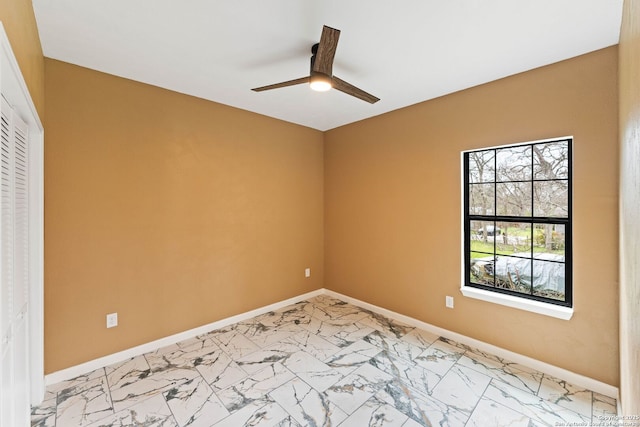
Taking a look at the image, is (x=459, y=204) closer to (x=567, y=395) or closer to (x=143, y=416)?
(x=567, y=395)

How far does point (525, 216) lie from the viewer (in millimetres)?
2541

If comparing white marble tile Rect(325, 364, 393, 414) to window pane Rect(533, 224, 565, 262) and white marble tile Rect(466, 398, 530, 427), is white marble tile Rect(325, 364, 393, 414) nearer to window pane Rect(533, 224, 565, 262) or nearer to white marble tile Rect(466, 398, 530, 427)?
white marble tile Rect(466, 398, 530, 427)

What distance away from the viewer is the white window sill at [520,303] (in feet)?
7.42

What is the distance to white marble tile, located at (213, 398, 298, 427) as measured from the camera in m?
1.84

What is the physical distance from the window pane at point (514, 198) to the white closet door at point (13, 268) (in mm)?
3506

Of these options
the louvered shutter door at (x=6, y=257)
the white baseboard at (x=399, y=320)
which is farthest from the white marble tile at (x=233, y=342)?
the louvered shutter door at (x=6, y=257)

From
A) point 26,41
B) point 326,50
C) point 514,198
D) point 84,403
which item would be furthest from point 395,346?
point 26,41

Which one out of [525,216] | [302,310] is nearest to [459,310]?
[525,216]

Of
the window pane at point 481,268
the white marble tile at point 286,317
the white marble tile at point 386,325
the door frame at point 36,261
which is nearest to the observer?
the door frame at point 36,261

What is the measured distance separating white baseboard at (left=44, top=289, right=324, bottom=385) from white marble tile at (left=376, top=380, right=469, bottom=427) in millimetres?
1907

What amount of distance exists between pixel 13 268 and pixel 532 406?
11.1 feet

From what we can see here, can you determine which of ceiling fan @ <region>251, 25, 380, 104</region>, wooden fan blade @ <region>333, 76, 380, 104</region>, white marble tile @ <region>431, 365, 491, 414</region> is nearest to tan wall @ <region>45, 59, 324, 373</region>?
ceiling fan @ <region>251, 25, 380, 104</region>

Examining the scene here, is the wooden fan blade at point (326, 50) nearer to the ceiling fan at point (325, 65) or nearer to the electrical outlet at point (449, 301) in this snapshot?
the ceiling fan at point (325, 65)

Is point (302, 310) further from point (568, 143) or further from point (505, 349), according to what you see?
point (568, 143)
